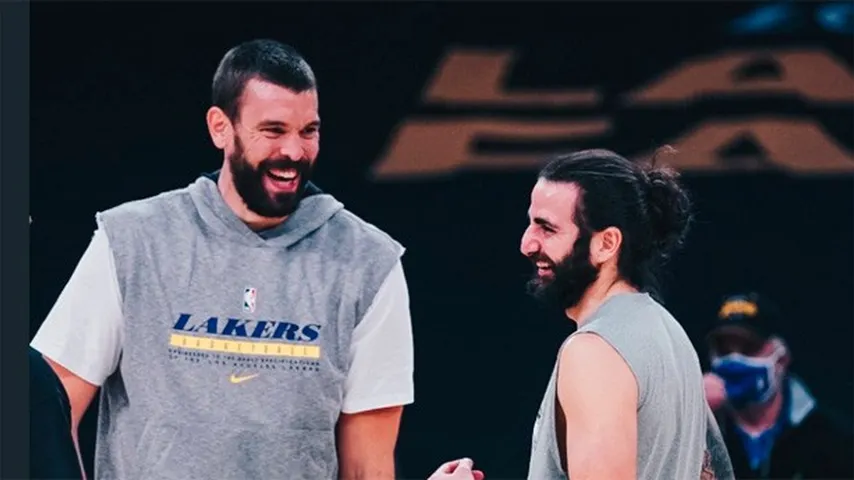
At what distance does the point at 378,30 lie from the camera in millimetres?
4688

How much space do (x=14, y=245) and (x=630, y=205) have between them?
1.45 m

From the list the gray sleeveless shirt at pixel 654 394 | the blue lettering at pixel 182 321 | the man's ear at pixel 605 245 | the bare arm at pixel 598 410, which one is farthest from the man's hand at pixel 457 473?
the blue lettering at pixel 182 321

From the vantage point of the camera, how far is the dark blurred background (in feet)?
15.2

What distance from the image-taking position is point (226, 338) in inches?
133

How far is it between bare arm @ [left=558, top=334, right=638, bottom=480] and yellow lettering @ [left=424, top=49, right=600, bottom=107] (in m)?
2.08

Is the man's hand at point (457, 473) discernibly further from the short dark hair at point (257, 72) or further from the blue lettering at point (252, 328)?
the short dark hair at point (257, 72)

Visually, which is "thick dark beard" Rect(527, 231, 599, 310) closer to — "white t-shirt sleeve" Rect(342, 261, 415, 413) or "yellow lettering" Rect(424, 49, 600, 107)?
"white t-shirt sleeve" Rect(342, 261, 415, 413)

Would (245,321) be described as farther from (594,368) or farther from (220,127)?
(594,368)

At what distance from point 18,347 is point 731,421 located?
2.20 meters

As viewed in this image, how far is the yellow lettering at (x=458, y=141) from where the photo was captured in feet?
15.6

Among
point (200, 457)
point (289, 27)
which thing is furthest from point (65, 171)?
point (200, 457)

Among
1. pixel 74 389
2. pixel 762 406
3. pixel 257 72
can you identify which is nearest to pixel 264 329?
pixel 74 389

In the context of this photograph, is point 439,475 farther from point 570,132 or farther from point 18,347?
point 570,132

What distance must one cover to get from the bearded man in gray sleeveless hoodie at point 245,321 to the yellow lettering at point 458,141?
128 centimetres
